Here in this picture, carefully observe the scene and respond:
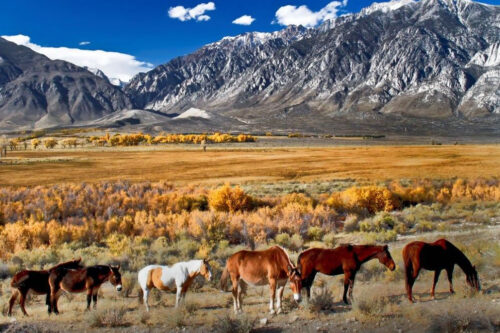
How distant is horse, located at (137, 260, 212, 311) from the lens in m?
7.75

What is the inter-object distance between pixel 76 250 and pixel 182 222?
491 cm

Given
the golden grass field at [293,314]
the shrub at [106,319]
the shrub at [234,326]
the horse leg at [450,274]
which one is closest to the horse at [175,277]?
the golden grass field at [293,314]

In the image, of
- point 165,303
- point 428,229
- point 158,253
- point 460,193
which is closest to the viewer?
point 165,303

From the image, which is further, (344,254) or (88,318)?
(344,254)

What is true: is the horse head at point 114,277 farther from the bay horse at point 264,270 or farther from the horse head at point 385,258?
the horse head at point 385,258

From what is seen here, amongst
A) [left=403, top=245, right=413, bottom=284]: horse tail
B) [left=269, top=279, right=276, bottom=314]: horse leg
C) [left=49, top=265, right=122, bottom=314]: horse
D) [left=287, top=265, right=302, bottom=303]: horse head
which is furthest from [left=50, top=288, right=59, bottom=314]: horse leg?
[left=403, top=245, right=413, bottom=284]: horse tail

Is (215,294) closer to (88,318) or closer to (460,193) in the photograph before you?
(88,318)

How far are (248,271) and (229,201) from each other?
15549 millimetres

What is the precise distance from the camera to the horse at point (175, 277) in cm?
775

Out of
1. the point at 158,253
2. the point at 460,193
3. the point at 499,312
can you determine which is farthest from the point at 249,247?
the point at 460,193

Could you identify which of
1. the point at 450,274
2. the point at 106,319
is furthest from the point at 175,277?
the point at 450,274

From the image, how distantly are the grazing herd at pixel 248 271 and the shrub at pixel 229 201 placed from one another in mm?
14496

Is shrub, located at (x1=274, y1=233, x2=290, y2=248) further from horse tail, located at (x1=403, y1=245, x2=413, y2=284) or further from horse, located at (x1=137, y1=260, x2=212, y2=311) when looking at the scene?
horse, located at (x1=137, y1=260, x2=212, y2=311)

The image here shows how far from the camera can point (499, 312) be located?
7.52m
